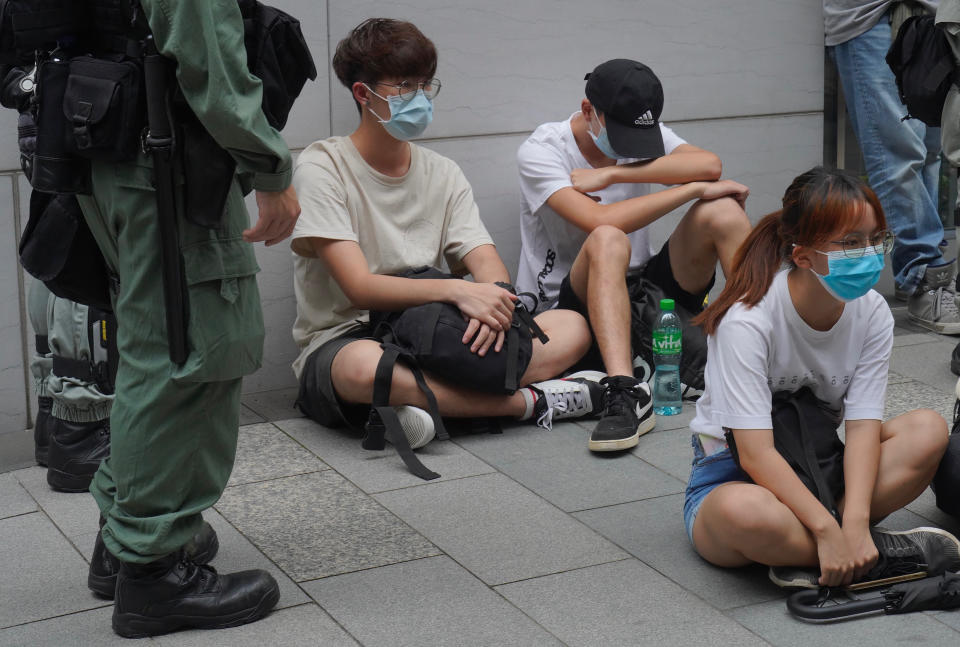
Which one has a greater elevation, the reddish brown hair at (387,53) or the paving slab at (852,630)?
the reddish brown hair at (387,53)

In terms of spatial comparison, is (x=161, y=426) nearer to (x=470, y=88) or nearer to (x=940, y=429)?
(x=940, y=429)

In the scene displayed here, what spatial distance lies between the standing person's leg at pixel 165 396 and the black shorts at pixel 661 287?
7.20ft

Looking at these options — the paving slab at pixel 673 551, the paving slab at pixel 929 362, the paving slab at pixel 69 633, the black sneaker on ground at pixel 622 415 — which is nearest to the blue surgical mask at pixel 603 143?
the black sneaker on ground at pixel 622 415

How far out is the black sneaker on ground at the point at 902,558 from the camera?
3.21m

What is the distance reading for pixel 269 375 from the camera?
5184 mm

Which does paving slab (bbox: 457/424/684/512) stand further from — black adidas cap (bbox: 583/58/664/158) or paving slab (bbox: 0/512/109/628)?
paving slab (bbox: 0/512/109/628)

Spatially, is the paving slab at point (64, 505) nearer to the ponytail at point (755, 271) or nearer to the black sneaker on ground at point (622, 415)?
the black sneaker on ground at point (622, 415)

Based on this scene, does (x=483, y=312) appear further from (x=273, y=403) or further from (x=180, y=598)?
(x=180, y=598)

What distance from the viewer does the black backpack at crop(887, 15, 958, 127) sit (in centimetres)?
506

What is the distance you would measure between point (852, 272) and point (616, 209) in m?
1.87

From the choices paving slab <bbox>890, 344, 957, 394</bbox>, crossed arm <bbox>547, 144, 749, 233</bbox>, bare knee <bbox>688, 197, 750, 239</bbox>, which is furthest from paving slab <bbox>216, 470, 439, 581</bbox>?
paving slab <bbox>890, 344, 957, 394</bbox>

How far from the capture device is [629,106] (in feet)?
16.1

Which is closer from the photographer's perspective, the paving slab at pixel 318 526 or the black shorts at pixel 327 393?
the paving slab at pixel 318 526

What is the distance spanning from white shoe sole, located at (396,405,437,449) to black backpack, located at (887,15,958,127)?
2.40 m
